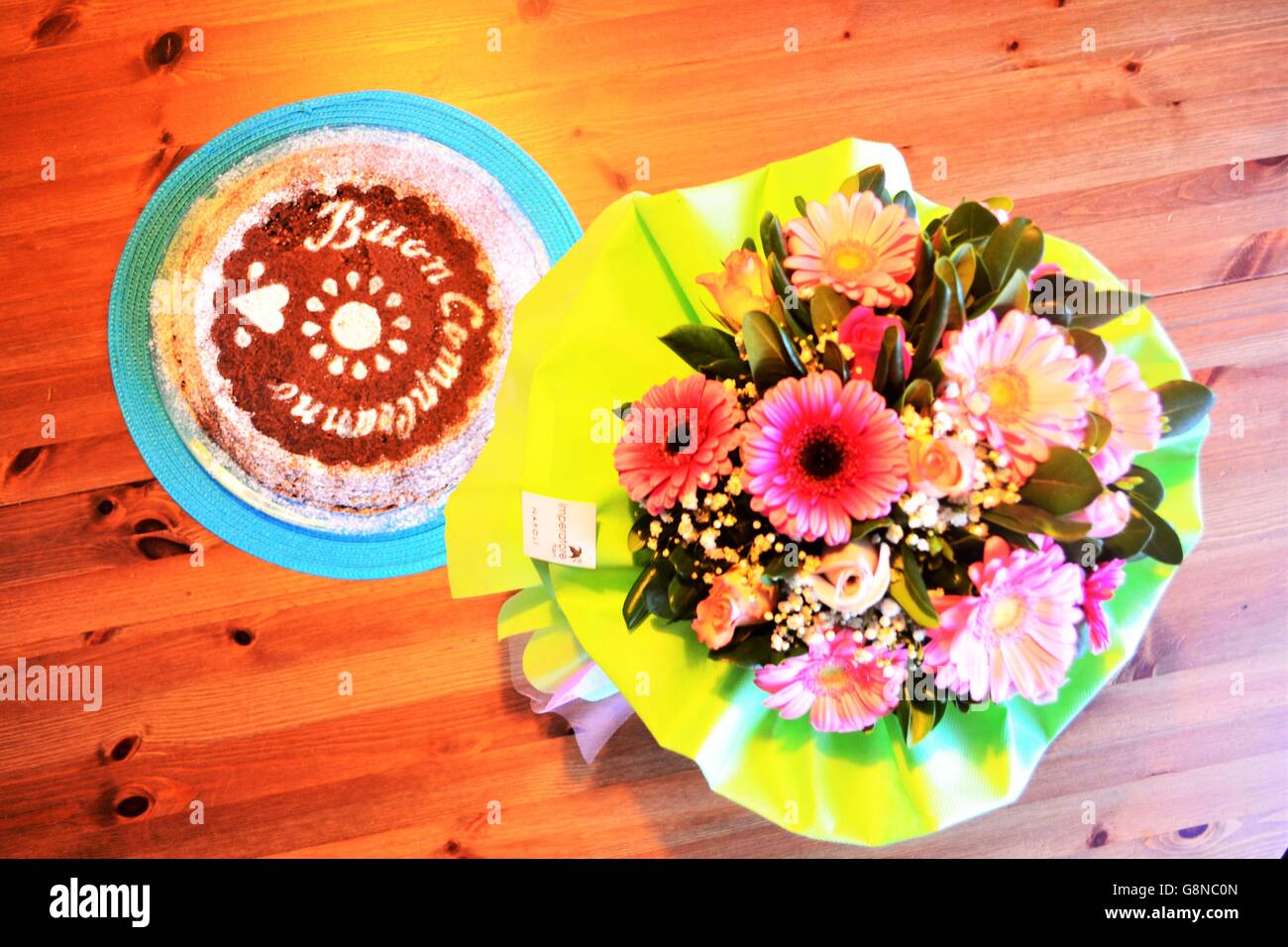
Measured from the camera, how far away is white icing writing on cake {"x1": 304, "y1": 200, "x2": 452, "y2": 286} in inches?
59.1

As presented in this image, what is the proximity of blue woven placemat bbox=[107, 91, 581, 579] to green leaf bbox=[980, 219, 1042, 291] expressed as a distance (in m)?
0.86

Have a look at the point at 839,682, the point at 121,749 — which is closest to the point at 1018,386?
Answer: the point at 839,682

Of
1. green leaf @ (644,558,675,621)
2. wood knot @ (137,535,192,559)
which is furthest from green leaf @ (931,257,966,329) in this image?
wood knot @ (137,535,192,559)

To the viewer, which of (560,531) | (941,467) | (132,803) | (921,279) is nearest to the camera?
(941,467)

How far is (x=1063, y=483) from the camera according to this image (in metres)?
0.70

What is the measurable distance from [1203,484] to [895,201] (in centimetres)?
96

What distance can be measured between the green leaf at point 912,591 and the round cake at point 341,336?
87cm

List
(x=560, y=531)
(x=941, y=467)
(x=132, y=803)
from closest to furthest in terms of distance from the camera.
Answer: (x=941, y=467)
(x=560, y=531)
(x=132, y=803)

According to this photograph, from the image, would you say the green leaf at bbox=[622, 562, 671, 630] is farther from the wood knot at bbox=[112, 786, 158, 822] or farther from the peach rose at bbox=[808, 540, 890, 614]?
the wood knot at bbox=[112, 786, 158, 822]

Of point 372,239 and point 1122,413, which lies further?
point 372,239

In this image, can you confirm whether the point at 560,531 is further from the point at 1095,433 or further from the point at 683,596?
the point at 1095,433

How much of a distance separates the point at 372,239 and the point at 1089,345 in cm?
110

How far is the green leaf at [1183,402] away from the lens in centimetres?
81
